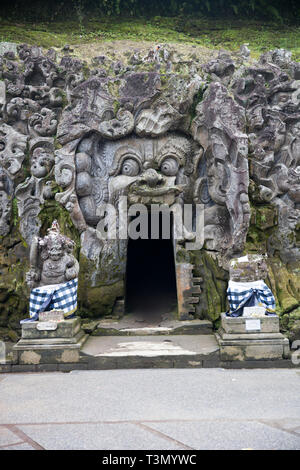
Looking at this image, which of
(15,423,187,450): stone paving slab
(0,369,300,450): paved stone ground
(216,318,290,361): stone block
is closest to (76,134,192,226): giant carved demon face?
(216,318,290,361): stone block

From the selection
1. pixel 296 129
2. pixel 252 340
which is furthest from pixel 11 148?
pixel 252 340

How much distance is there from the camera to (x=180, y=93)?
357 inches

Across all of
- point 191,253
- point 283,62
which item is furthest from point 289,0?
point 191,253

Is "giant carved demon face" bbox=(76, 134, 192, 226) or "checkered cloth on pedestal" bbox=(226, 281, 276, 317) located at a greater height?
"giant carved demon face" bbox=(76, 134, 192, 226)

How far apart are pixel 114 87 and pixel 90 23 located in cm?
874

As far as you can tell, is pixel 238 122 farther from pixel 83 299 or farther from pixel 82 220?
pixel 83 299

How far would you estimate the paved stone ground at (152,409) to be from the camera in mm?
3963

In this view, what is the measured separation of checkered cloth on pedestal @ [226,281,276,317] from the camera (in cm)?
725

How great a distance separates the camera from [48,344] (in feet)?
23.5

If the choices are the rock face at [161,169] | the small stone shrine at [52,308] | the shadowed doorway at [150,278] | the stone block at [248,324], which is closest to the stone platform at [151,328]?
the rock face at [161,169]

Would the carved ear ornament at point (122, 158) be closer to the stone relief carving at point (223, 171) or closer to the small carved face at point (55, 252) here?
the stone relief carving at point (223, 171)

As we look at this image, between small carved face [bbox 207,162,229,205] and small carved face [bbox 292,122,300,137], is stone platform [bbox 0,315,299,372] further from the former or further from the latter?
small carved face [bbox 292,122,300,137]

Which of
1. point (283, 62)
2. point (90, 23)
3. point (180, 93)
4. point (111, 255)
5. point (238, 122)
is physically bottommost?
point (111, 255)

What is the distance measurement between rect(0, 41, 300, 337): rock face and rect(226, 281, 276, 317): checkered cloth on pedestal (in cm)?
140
